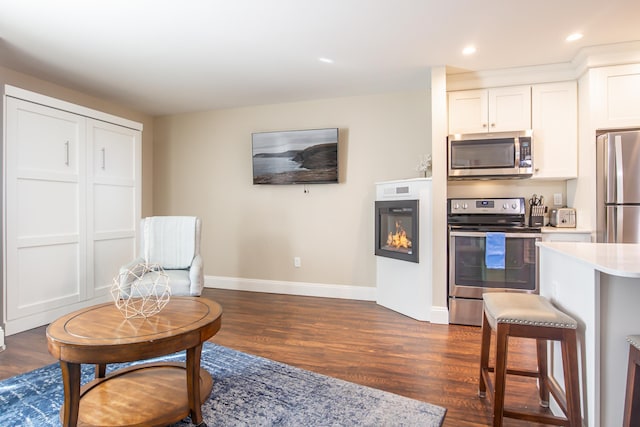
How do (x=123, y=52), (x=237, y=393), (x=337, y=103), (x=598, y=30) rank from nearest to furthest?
1. (x=237, y=393)
2. (x=598, y=30)
3. (x=123, y=52)
4. (x=337, y=103)

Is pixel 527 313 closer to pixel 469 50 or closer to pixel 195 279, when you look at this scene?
pixel 469 50

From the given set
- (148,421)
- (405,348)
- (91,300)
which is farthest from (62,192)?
(405,348)

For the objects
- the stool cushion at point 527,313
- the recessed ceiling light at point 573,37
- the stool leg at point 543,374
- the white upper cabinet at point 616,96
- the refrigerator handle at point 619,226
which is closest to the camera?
the stool cushion at point 527,313

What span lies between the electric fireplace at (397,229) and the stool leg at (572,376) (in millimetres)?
1908

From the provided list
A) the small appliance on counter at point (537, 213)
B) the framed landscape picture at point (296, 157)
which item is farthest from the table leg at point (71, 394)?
the small appliance on counter at point (537, 213)

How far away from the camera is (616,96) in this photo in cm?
300

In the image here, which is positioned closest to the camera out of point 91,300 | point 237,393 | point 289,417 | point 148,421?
point 148,421

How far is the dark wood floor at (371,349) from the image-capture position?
2064 millimetres

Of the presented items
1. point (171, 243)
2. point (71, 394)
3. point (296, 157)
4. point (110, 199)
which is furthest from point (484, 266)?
point (110, 199)

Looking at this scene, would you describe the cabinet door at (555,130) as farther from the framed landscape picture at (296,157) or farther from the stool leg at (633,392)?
the stool leg at (633,392)

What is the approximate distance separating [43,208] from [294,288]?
9.13ft

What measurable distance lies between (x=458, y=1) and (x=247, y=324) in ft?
10.3

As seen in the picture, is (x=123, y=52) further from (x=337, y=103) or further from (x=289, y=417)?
(x=289, y=417)

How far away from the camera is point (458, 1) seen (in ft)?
7.38
